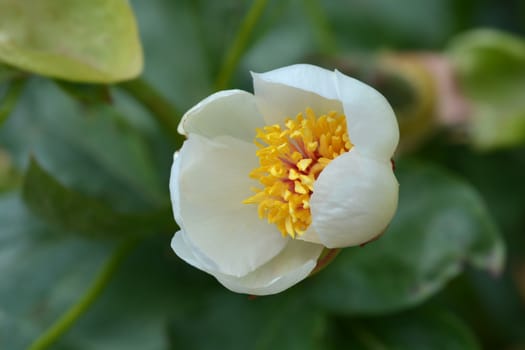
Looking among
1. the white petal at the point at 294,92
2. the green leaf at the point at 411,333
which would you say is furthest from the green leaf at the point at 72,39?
the green leaf at the point at 411,333

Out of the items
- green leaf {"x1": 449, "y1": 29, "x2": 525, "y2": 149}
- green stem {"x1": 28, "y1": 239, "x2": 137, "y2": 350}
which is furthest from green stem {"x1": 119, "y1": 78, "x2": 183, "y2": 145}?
green leaf {"x1": 449, "y1": 29, "x2": 525, "y2": 149}

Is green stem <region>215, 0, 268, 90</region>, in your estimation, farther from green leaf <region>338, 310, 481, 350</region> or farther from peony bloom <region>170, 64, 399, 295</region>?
green leaf <region>338, 310, 481, 350</region>

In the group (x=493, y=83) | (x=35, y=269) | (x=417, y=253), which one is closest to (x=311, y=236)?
(x=417, y=253)

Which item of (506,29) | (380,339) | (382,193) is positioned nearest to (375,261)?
(380,339)

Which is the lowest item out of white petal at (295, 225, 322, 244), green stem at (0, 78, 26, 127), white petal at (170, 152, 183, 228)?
white petal at (295, 225, 322, 244)

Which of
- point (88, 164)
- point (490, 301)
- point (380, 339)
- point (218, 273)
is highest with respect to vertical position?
point (218, 273)

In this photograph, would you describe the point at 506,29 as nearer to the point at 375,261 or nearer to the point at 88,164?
the point at 375,261

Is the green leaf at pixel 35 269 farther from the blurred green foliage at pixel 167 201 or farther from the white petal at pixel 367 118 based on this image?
the white petal at pixel 367 118

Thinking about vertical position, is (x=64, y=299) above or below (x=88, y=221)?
below
